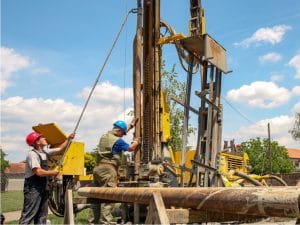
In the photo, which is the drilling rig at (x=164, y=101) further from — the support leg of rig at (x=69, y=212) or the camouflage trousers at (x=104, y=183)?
the support leg of rig at (x=69, y=212)

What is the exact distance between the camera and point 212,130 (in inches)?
361

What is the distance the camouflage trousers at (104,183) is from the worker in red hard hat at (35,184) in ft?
3.95

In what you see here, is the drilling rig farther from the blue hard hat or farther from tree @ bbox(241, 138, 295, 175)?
tree @ bbox(241, 138, 295, 175)

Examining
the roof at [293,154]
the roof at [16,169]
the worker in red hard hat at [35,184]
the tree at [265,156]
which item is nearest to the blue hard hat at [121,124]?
the worker in red hard hat at [35,184]

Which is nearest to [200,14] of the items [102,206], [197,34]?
[197,34]

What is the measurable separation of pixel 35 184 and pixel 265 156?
54.1 metres

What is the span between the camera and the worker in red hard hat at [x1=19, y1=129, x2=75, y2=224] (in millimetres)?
5363

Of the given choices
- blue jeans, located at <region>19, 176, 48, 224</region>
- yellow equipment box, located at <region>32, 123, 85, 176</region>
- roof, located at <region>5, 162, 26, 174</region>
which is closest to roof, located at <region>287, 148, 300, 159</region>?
roof, located at <region>5, 162, 26, 174</region>

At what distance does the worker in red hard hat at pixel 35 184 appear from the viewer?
17.6 ft

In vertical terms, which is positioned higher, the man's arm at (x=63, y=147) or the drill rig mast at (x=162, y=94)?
the drill rig mast at (x=162, y=94)

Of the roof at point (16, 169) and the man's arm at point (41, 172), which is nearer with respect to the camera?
the man's arm at point (41, 172)

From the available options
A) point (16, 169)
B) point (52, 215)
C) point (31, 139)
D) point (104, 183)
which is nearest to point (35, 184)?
point (31, 139)

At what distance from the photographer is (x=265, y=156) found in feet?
185

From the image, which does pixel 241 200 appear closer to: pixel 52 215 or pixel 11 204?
pixel 52 215
